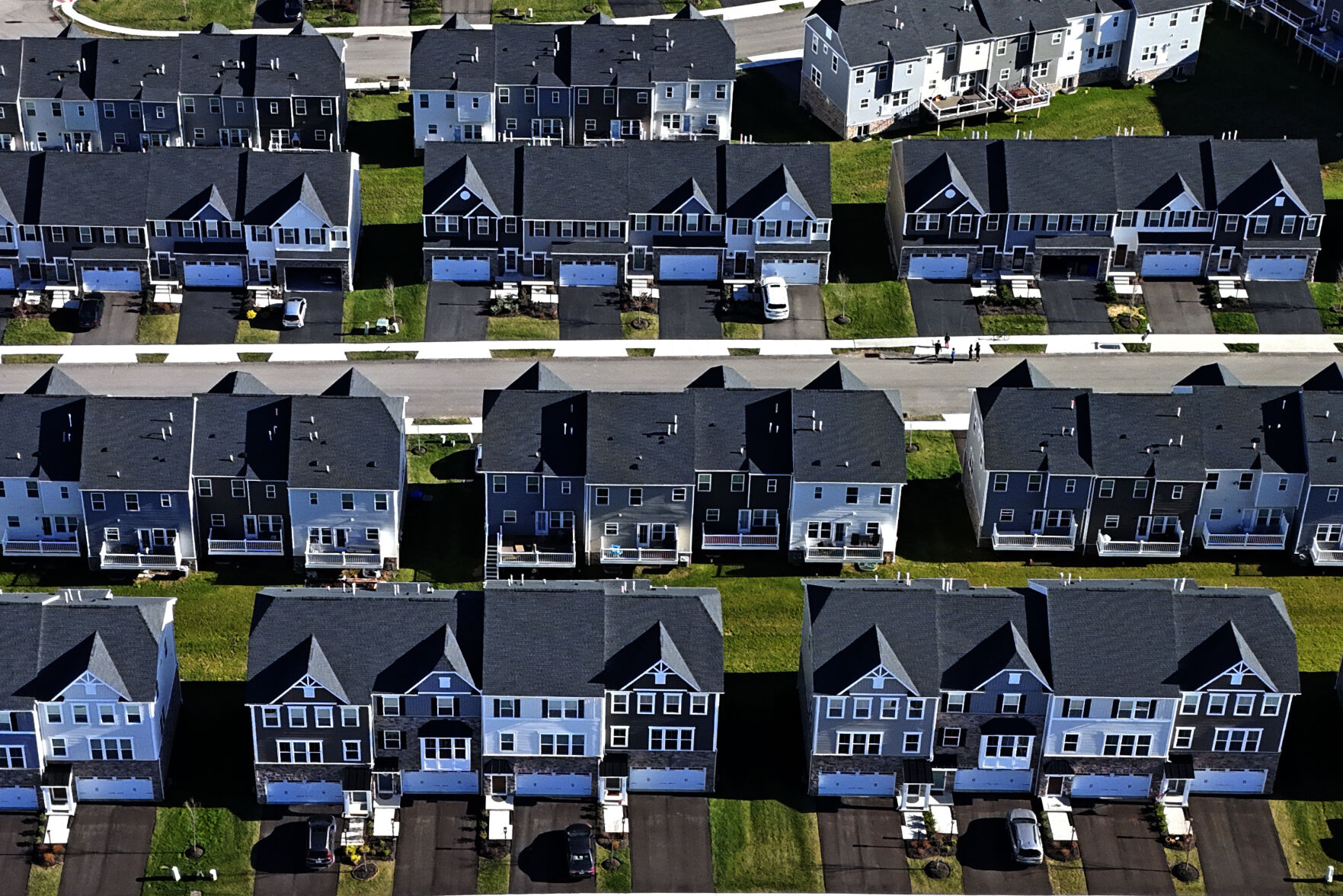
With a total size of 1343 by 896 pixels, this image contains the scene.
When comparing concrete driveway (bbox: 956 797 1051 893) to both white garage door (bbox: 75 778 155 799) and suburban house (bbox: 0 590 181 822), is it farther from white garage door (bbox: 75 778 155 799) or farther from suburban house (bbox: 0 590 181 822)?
white garage door (bbox: 75 778 155 799)

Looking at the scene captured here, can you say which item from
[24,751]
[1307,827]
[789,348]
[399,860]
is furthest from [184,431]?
[1307,827]

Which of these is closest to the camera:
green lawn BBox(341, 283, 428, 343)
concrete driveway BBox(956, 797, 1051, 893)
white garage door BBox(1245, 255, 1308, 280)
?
concrete driveway BBox(956, 797, 1051, 893)

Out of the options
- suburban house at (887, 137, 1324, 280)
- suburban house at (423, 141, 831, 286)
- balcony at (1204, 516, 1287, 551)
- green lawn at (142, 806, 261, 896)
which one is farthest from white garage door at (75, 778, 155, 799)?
suburban house at (887, 137, 1324, 280)

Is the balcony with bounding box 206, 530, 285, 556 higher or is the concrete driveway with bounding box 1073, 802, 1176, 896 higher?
the balcony with bounding box 206, 530, 285, 556

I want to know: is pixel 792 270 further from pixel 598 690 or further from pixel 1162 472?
pixel 598 690

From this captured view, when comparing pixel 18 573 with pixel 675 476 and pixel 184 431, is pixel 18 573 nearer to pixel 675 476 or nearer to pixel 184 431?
pixel 184 431

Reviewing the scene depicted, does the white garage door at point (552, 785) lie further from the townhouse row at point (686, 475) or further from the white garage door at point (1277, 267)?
the white garage door at point (1277, 267)

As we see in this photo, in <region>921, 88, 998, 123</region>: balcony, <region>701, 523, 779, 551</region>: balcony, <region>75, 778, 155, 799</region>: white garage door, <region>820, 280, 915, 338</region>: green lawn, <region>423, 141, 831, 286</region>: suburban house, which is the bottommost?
<region>75, 778, 155, 799</region>: white garage door
